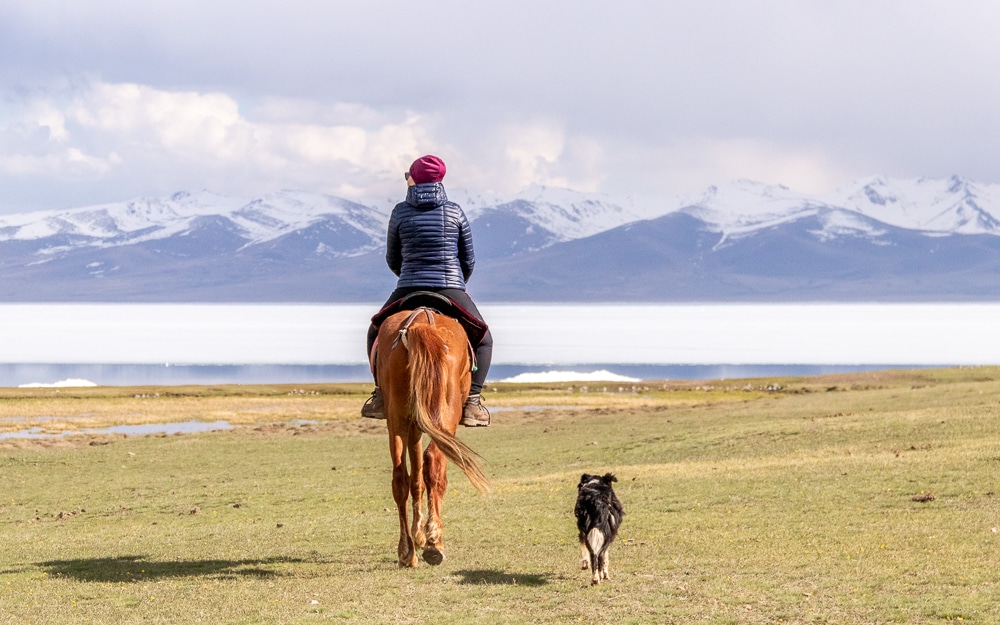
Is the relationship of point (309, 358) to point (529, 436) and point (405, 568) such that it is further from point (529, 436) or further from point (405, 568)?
point (405, 568)

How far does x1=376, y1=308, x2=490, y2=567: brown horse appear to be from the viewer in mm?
14492

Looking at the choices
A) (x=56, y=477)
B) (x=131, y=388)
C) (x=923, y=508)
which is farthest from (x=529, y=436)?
(x=131, y=388)

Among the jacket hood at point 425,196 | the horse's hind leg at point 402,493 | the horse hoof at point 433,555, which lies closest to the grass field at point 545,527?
the horse's hind leg at point 402,493

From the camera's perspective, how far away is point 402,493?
15.3m

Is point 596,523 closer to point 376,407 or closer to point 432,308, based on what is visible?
point 376,407

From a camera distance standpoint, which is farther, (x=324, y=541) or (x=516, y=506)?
(x=516, y=506)

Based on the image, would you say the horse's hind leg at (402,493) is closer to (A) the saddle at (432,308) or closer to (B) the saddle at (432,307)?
(A) the saddle at (432,308)

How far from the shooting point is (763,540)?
56.5 ft

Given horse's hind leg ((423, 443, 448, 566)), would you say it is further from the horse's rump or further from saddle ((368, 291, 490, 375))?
saddle ((368, 291, 490, 375))

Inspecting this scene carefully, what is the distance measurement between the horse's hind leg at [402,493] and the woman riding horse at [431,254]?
755mm

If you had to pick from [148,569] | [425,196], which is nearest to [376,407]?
[425,196]

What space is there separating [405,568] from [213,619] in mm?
3323

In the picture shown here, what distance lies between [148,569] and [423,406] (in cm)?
573

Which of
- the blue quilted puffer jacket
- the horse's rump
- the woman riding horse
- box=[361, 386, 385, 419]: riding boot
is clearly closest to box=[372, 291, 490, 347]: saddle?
the woman riding horse
